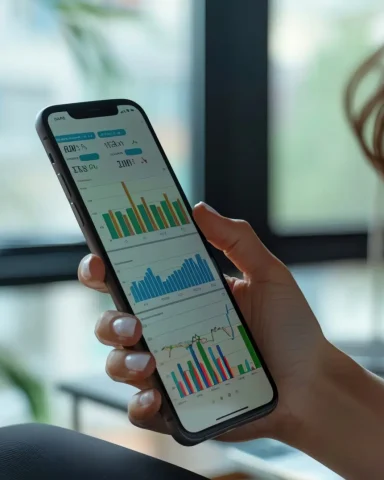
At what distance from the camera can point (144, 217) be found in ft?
1.95

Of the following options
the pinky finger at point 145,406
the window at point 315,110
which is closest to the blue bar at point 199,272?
the pinky finger at point 145,406

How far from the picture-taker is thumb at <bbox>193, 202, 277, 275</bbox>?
0.64 meters

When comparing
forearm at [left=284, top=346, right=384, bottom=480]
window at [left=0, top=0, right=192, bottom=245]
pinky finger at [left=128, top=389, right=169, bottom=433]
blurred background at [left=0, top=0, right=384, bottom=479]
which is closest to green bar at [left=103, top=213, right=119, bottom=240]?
pinky finger at [left=128, top=389, right=169, bottom=433]

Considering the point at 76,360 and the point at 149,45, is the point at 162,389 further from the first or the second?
the point at 149,45

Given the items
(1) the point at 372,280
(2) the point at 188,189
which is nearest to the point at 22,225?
(2) the point at 188,189

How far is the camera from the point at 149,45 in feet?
4.32

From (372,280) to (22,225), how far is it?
641 mm

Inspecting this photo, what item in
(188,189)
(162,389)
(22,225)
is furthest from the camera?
(188,189)

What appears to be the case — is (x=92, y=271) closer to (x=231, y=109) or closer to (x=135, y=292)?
(x=135, y=292)

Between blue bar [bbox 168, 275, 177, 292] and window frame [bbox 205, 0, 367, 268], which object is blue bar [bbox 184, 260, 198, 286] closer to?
blue bar [bbox 168, 275, 177, 292]

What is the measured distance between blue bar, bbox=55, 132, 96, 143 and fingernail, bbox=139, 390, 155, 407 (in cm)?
19

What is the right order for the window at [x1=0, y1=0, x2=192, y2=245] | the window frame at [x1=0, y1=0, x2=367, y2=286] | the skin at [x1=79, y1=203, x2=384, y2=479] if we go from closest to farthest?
1. the skin at [x1=79, y1=203, x2=384, y2=479]
2. the window at [x1=0, y1=0, x2=192, y2=245]
3. the window frame at [x1=0, y1=0, x2=367, y2=286]

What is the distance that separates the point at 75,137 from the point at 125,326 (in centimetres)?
14

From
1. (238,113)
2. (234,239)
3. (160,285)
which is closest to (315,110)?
(238,113)
